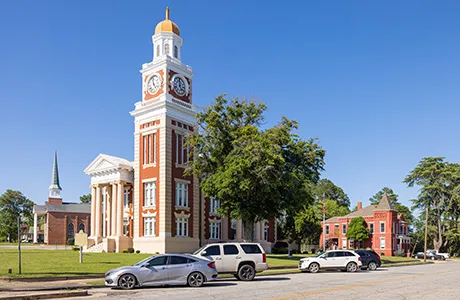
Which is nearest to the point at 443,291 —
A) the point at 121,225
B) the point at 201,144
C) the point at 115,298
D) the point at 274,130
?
the point at 115,298

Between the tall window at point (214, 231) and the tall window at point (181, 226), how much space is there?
16.8 ft

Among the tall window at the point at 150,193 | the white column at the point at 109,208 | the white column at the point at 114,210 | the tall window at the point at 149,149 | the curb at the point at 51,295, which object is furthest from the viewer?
the white column at the point at 109,208

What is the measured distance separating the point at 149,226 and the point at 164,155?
7.53m

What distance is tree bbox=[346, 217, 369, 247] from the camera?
81.5m

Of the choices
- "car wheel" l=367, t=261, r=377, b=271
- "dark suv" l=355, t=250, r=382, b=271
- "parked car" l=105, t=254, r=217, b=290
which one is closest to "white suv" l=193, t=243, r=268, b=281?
"parked car" l=105, t=254, r=217, b=290

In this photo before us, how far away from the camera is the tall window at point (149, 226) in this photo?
4881cm

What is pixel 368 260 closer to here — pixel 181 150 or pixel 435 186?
pixel 181 150

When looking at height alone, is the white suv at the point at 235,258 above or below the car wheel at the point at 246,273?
above

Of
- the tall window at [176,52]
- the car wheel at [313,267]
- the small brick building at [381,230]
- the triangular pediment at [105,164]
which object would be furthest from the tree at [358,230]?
the car wheel at [313,267]

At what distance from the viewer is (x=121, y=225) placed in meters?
51.6

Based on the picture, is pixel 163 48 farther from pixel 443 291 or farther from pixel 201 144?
pixel 443 291

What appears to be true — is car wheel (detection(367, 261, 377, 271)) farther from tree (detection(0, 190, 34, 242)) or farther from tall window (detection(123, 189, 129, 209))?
tree (detection(0, 190, 34, 242))

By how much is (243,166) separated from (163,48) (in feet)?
65.2

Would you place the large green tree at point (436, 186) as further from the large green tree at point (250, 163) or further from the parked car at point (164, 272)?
the parked car at point (164, 272)
